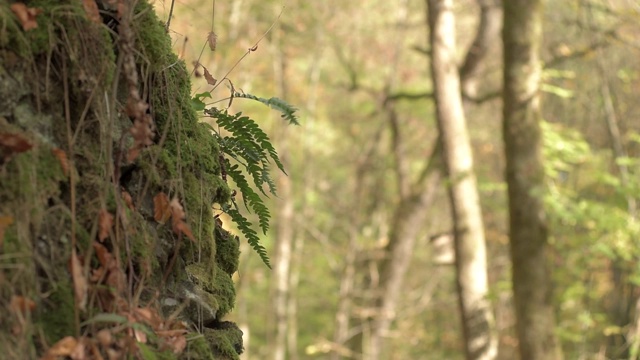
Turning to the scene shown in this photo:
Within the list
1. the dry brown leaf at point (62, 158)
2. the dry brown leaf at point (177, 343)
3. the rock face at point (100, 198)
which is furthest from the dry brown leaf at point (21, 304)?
the dry brown leaf at point (177, 343)

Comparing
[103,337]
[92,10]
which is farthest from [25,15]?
[103,337]

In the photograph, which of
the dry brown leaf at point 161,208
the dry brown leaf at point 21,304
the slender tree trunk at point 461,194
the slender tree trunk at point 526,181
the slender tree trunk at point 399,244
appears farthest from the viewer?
the slender tree trunk at point 399,244

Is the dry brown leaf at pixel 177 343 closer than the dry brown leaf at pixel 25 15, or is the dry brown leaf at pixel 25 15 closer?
the dry brown leaf at pixel 25 15

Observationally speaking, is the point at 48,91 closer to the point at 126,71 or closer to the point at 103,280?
the point at 126,71

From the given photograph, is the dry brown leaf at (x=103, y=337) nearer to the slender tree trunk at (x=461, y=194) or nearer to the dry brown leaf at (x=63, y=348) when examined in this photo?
the dry brown leaf at (x=63, y=348)

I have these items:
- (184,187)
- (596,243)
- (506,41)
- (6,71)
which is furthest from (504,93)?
(6,71)

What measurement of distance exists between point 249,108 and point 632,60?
8966 mm

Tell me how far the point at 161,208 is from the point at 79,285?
1.80ft

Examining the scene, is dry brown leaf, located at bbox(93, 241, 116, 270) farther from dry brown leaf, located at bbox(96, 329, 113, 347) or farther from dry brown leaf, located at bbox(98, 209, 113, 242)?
dry brown leaf, located at bbox(96, 329, 113, 347)

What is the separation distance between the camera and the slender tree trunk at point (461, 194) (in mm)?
11742

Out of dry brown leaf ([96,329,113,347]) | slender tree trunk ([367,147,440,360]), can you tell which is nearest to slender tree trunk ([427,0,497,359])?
slender tree trunk ([367,147,440,360])

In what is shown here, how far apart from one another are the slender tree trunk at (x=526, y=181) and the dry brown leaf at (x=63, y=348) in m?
7.62

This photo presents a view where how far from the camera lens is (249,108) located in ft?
71.8

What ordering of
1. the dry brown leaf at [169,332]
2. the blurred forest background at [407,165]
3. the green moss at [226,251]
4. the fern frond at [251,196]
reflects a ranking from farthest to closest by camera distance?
the blurred forest background at [407,165] → the fern frond at [251,196] → the green moss at [226,251] → the dry brown leaf at [169,332]
